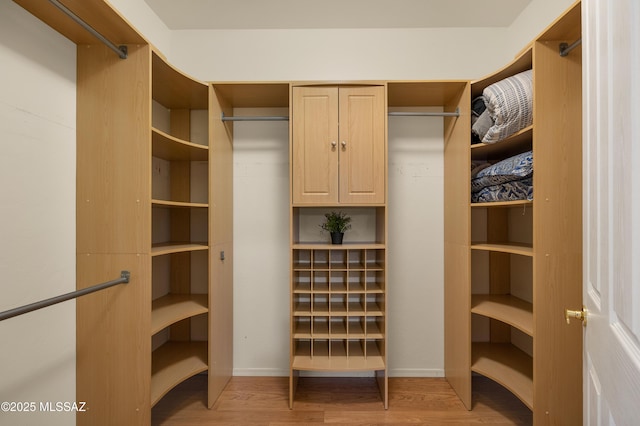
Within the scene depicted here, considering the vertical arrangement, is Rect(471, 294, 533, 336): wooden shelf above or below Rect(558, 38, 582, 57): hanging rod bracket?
below

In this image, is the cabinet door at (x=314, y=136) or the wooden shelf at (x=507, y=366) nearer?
the wooden shelf at (x=507, y=366)

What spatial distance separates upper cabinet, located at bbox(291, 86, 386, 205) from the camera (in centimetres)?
202

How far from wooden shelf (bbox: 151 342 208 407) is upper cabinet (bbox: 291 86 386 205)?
4.12 ft

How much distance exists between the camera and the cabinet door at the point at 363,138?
79.7 inches

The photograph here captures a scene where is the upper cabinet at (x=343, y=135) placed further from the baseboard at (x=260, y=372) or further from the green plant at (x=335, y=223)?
the baseboard at (x=260, y=372)

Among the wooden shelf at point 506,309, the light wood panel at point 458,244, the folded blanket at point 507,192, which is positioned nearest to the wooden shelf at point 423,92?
the light wood panel at point 458,244

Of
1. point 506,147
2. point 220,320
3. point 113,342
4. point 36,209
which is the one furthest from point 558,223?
point 36,209

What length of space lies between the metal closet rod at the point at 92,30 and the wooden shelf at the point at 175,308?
145 cm

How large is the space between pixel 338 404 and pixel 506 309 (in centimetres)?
127

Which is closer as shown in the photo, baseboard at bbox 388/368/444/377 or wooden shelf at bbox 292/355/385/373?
wooden shelf at bbox 292/355/385/373

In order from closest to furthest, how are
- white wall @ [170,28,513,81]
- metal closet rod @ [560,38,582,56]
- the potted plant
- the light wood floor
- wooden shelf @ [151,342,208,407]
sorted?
metal closet rod @ [560,38,582,56] → wooden shelf @ [151,342,208,407] → the light wood floor → the potted plant → white wall @ [170,28,513,81]

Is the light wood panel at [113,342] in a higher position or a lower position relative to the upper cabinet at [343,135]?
lower

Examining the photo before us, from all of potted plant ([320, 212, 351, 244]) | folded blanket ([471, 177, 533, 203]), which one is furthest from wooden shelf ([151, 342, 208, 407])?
folded blanket ([471, 177, 533, 203])

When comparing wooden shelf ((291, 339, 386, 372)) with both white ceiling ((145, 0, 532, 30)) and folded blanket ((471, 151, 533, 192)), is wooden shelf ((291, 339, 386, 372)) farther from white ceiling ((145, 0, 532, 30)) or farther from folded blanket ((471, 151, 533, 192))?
white ceiling ((145, 0, 532, 30))
